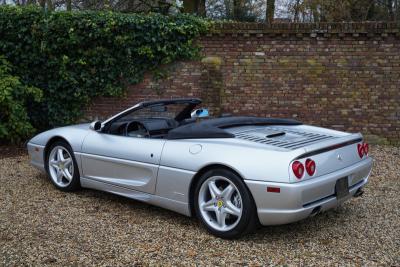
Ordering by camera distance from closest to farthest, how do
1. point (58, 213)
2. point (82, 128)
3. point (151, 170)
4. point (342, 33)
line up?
point (151, 170) → point (58, 213) → point (82, 128) → point (342, 33)

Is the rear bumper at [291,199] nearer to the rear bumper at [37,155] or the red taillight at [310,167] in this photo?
the red taillight at [310,167]

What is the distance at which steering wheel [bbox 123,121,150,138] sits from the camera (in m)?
5.24

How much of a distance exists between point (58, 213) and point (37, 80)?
5073 mm

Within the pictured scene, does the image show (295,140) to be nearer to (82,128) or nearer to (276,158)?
(276,158)

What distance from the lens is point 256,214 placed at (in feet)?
13.3

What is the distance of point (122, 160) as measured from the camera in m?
5.03

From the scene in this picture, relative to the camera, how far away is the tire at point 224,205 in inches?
160

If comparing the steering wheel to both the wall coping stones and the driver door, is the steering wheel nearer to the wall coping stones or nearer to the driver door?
the driver door

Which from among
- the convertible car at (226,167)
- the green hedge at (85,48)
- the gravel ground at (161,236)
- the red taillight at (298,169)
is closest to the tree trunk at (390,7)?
the green hedge at (85,48)

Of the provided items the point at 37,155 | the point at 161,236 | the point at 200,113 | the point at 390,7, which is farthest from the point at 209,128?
the point at 390,7

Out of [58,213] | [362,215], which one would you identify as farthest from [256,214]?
[58,213]

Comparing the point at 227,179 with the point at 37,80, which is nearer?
the point at 227,179

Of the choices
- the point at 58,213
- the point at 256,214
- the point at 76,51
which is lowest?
the point at 58,213

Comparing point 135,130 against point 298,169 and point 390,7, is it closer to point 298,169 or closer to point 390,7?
point 298,169
